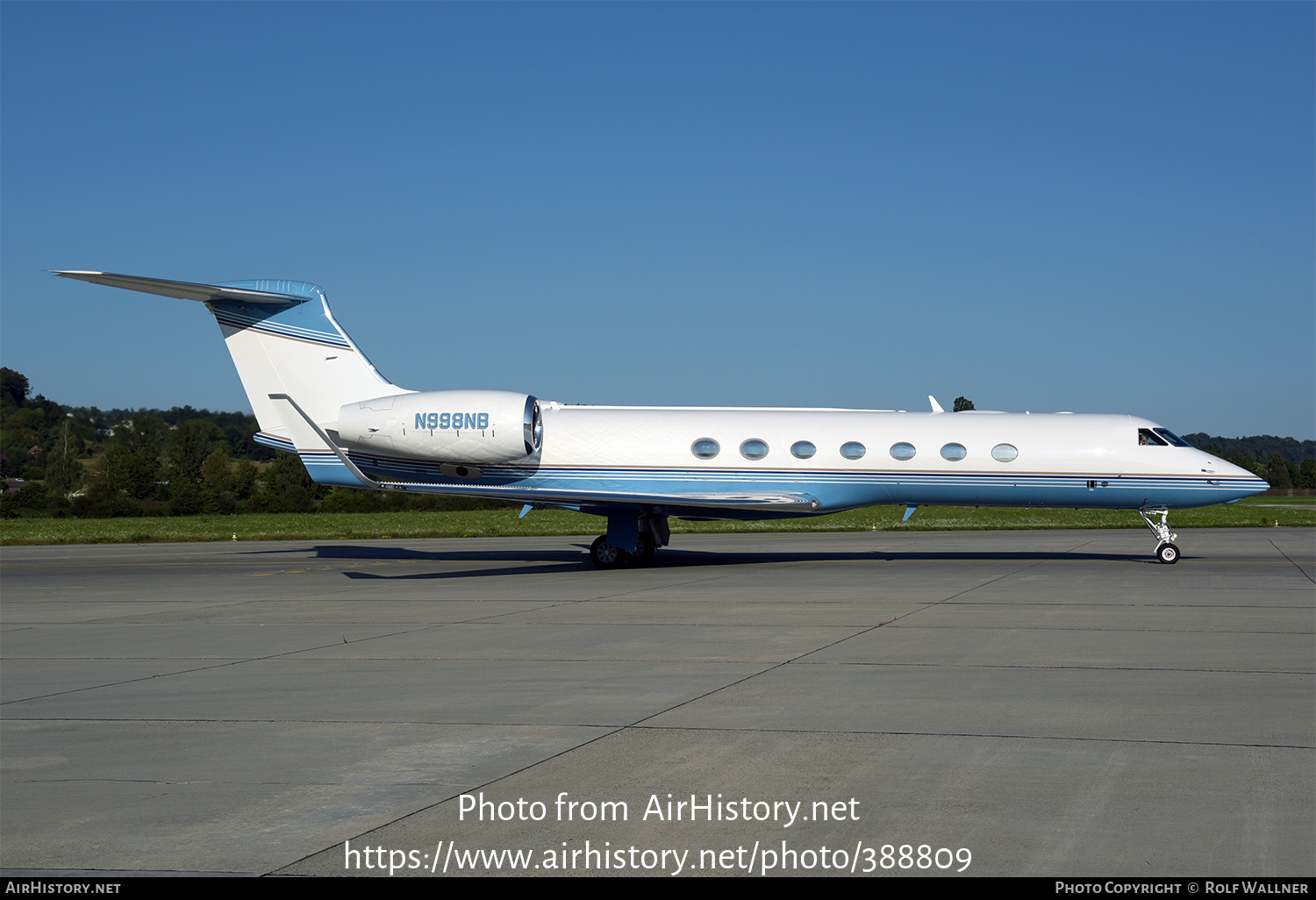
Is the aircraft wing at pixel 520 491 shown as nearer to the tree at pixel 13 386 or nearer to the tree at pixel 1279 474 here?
the tree at pixel 1279 474

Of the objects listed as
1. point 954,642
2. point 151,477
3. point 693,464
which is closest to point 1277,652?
point 954,642

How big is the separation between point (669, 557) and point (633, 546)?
3097mm

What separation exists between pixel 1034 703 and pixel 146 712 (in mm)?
6819

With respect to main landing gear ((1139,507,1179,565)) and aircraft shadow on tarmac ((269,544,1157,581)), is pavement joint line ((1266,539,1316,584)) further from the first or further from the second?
aircraft shadow on tarmac ((269,544,1157,581))

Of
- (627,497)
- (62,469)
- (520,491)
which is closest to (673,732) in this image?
(627,497)

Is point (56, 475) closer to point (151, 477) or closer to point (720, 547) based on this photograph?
point (151, 477)

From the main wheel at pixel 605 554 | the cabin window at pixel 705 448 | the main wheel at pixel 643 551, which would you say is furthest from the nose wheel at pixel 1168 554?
the main wheel at pixel 605 554

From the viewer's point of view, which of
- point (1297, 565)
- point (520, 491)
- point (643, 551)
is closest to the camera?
point (1297, 565)

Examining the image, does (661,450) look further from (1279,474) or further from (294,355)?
(1279,474)

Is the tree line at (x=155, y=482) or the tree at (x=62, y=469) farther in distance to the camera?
the tree at (x=62, y=469)

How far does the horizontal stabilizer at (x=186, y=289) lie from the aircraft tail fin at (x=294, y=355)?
0.10 metres

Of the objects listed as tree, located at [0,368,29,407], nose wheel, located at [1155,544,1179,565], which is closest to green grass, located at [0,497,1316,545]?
nose wheel, located at [1155,544,1179,565]

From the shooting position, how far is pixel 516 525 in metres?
39.3

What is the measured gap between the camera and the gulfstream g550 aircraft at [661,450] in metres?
20.8
